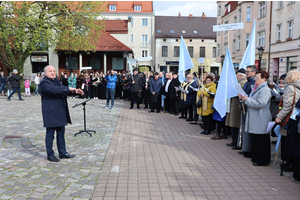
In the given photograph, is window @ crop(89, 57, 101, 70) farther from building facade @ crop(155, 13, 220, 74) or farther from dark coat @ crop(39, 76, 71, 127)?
dark coat @ crop(39, 76, 71, 127)

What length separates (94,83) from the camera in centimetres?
1998

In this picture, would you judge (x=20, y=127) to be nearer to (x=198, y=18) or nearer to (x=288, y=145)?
(x=288, y=145)

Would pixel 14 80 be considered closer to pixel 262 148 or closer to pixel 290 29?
pixel 262 148

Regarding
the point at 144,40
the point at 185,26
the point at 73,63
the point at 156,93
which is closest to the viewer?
the point at 156,93

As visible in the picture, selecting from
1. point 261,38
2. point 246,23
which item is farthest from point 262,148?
point 246,23

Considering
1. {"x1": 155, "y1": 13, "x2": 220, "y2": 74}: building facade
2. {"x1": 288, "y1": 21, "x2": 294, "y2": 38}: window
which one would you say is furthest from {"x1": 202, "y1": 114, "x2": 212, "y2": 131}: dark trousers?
{"x1": 155, "y1": 13, "x2": 220, "y2": 74}: building facade

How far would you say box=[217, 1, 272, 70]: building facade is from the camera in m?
30.1

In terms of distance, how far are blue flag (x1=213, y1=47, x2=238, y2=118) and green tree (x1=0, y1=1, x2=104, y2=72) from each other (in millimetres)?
17218

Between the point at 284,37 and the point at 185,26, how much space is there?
39.3m

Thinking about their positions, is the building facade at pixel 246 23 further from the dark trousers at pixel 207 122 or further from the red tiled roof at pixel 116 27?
the dark trousers at pixel 207 122

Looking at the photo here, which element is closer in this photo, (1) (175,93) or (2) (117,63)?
(1) (175,93)

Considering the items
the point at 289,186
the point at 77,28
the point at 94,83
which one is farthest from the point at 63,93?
the point at 77,28

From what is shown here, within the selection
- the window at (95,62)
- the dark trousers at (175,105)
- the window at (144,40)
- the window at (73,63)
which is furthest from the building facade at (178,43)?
the dark trousers at (175,105)

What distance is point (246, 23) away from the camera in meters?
34.1
